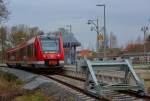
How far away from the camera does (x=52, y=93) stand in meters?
19.7

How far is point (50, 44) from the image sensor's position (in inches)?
1437

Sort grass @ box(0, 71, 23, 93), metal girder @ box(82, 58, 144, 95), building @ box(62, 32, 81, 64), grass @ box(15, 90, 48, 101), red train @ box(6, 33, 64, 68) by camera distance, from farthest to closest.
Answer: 1. building @ box(62, 32, 81, 64)
2. red train @ box(6, 33, 64, 68)
3. grass @ box(0, 71, 23, 93)
4. grass @ box(15, 90, 48, 101)
5. metal girder @ box(82, 58, 144, 95)

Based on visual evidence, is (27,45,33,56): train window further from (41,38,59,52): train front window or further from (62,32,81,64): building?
(62,32,81,64): building

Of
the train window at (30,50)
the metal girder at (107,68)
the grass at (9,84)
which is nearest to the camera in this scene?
the metal girder at (107,68)

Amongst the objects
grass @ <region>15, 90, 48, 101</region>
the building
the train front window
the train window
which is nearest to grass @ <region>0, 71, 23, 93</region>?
the train window

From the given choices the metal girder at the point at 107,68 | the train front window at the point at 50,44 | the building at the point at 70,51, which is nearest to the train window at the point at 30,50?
the train front window at the point at 50,44

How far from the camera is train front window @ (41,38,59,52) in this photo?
36.1 m

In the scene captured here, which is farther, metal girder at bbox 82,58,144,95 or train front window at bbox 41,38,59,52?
train front window at bbox 41,38,59,52

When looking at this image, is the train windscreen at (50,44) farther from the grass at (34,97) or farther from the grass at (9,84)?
the grass at (34,97)

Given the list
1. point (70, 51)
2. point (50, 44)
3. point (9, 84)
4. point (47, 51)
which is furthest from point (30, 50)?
point (70, 51)

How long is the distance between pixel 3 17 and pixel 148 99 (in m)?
25.3

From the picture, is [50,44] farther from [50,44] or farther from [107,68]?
[107,68]

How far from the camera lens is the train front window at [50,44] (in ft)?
119

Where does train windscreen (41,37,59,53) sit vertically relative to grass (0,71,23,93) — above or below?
above
